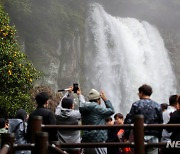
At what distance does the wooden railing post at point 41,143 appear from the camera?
3.10 m

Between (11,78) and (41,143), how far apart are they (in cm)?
1547

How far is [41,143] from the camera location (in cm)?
313

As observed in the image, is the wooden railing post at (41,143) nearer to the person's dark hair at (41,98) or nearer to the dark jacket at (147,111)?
the dark jacket at (147,111)

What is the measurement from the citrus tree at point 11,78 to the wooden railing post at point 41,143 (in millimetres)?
15126

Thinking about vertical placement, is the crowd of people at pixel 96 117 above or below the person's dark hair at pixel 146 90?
below

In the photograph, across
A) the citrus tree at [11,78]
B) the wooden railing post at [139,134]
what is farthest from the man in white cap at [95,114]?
the citrus tree at [11,78]

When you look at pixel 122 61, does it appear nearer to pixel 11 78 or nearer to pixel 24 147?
pixel 11 78

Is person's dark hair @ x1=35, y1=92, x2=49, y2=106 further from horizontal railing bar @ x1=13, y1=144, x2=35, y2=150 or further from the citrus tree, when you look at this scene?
the citrus tree

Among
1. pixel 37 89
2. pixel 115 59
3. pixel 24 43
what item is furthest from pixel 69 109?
pixel 115 59

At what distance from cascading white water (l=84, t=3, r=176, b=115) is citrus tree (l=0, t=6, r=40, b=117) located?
68.9 ft

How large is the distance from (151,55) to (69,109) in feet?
135

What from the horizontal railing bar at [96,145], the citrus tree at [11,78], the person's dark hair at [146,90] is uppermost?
the citrus tree at [11,78]

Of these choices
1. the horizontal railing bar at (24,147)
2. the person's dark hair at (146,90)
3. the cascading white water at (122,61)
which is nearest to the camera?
the horizontal railing bar at (24,147)

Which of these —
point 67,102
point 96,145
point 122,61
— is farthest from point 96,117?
point 122,61
